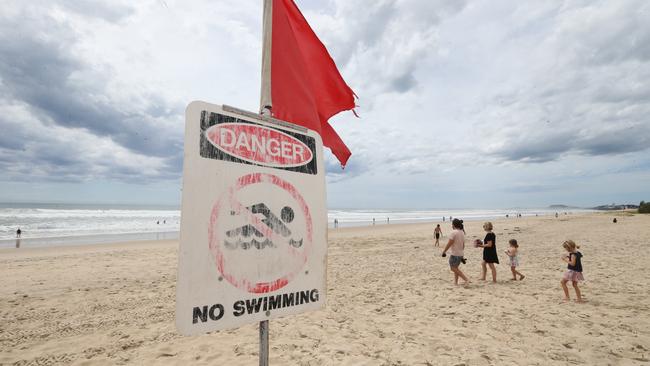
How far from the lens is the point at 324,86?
405 cm

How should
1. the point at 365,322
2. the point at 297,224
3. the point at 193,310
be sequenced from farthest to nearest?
the point at 365,322 < the point at 297,224 < the point at 193,310

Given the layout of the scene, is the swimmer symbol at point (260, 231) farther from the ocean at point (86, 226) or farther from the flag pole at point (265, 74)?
the ocean at point (86, 226)

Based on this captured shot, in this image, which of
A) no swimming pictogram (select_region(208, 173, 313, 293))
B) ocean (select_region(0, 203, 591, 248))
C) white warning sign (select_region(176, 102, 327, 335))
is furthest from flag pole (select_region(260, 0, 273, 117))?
ocean (select_region(0, 203, 591, 248))

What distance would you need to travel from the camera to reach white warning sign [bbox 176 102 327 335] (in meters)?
1.60

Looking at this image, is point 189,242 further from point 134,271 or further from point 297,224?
point 134,271

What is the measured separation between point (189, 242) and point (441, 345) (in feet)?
16.1

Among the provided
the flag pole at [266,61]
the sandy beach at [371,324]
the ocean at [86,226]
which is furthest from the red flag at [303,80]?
the ocean at [86,226]

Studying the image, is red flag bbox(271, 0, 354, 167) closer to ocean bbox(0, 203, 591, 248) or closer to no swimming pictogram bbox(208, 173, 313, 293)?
no swimming pictogram bbox(208, 173, 313, 293)

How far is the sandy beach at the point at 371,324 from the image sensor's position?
4.74m

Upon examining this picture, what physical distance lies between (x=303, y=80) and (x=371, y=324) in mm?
4779

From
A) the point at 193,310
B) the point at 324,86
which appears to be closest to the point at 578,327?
the point at 324,86

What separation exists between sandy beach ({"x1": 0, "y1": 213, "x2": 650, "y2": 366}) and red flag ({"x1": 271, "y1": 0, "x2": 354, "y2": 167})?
338 centimetres

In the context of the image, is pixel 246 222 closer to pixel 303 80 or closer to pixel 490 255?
pixel 303 80

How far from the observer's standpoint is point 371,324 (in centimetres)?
600
